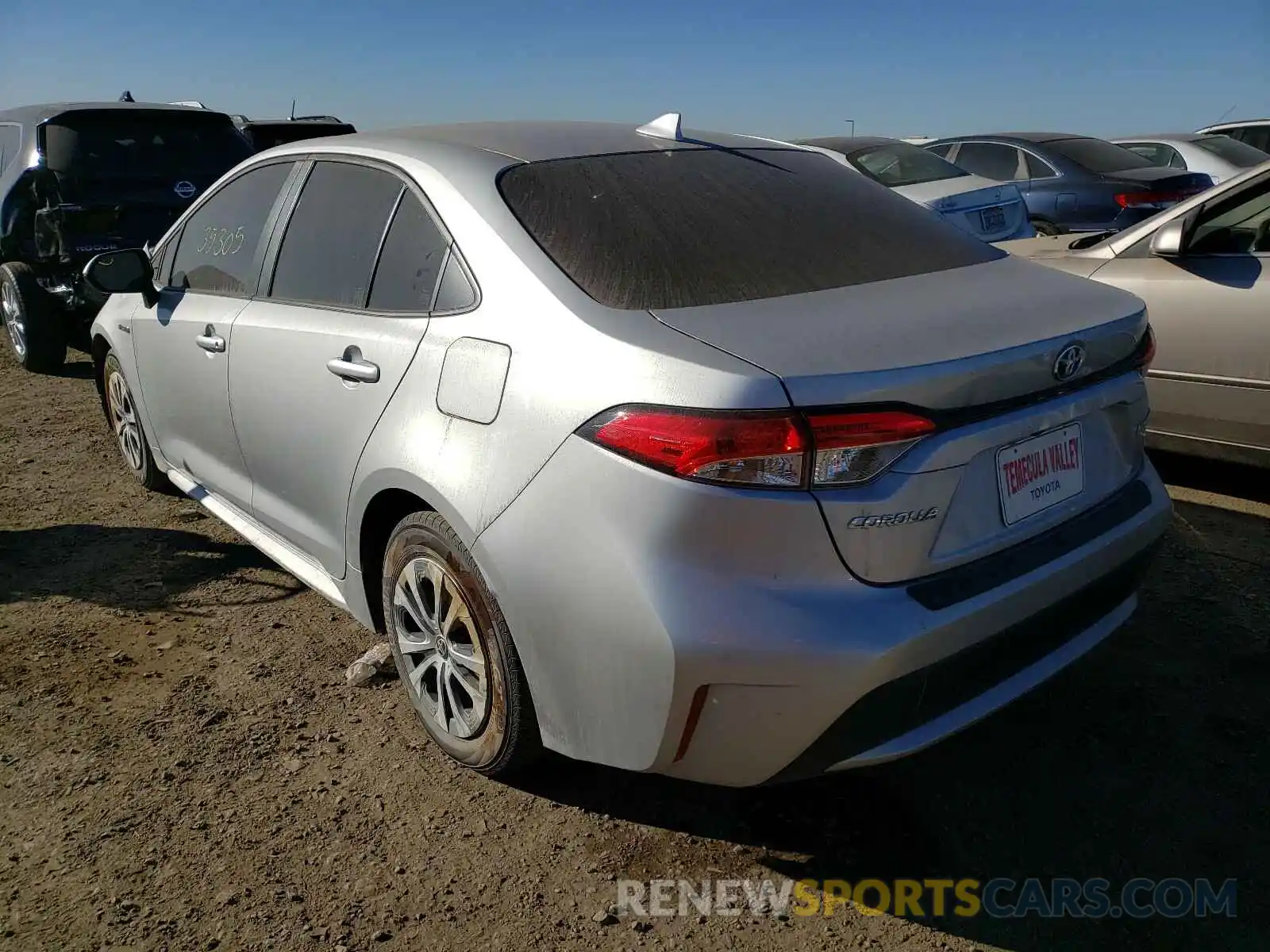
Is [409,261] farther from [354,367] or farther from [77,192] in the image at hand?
[77,192]

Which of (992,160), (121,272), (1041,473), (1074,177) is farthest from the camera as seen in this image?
(992,160)

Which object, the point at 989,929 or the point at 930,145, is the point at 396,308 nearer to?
the point at 989,929

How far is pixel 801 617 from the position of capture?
1886 mm

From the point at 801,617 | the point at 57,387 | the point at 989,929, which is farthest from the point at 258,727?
the point at 57,387

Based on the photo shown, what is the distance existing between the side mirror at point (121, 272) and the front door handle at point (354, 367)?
1.59 metres

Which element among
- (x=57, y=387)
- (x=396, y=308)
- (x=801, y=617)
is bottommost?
(x=57, y=387)

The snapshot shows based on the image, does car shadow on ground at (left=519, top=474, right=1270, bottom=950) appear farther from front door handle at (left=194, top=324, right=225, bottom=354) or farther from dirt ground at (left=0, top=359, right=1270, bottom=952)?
front door handle at (left=194, top=324, right=225, bottom=354)

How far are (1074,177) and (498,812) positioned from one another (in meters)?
9.62

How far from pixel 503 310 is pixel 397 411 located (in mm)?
429

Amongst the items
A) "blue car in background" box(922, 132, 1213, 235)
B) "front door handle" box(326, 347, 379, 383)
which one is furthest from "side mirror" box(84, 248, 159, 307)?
"blue car in background" box(922, 132, 1213, 235)

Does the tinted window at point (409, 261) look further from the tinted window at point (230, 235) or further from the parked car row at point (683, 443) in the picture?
the tinted window at point (230, 235)

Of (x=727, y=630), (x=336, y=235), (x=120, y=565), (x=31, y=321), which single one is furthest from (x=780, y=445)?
(x=31, y=321)

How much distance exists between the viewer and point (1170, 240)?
4.12 meters

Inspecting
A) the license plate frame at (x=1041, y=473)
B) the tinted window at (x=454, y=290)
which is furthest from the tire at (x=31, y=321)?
the license plate frame at (x=1041, y=473)
